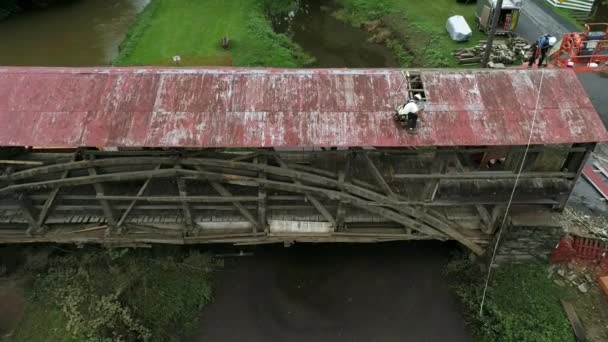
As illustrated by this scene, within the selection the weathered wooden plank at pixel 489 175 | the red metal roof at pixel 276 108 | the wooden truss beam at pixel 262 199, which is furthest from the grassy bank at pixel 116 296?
the weathered wooden plank at pixel 489 175

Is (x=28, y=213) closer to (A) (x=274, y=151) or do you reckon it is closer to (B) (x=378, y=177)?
(A) (x=274, y=151)

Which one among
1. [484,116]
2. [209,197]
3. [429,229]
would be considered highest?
[484,116]

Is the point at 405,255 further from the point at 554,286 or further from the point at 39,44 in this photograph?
the point at 39,44

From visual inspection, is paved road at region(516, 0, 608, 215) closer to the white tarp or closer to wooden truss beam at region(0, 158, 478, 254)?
the white tarp

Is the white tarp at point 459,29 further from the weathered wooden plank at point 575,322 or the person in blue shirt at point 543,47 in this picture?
the weathered wooden plank at point 575,322

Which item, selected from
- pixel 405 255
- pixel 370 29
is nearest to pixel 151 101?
pixel 405 255

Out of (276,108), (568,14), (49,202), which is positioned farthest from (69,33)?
(568,14)
